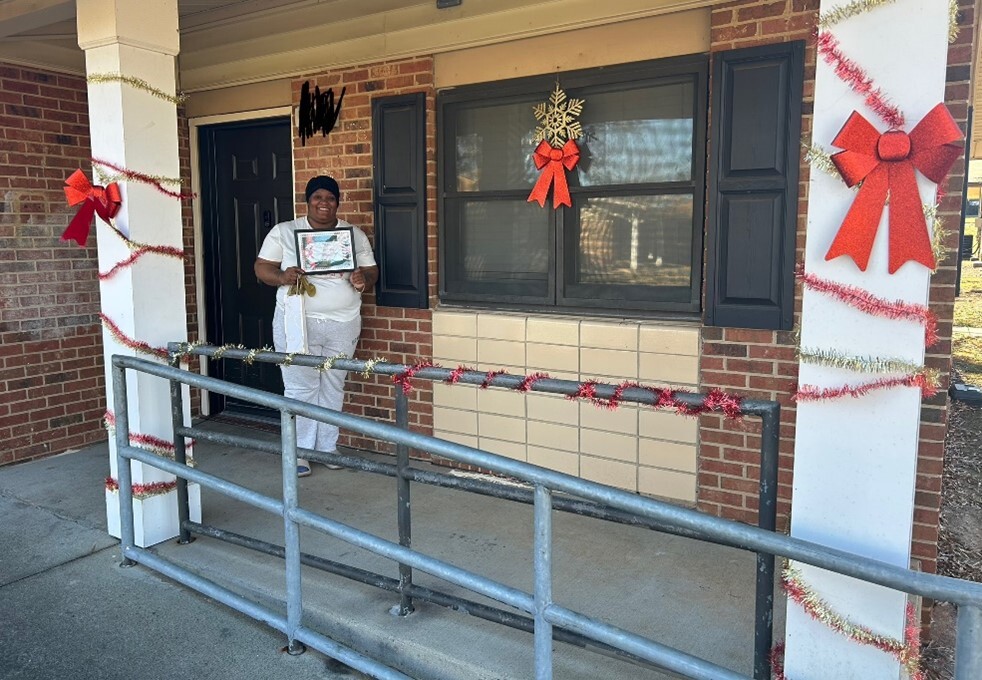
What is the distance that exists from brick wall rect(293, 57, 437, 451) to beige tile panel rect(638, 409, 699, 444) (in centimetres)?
148

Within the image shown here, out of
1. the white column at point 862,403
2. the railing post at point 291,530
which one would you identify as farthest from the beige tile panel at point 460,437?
the white column at point 862,403

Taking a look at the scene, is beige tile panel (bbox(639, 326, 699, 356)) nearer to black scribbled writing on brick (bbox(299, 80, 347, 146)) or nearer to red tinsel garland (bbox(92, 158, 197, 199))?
red tinsel garland (bbox(92, 158, 197, 199))

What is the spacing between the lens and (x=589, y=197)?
4.52 meters

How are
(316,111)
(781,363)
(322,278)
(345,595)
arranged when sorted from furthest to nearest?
(316,111), (322,278), (781,363), (345,595)

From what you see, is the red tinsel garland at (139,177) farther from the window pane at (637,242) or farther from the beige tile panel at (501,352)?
the window pane at (637,242)

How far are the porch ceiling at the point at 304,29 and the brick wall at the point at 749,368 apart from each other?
0.78 ft

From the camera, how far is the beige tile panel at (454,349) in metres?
4.95

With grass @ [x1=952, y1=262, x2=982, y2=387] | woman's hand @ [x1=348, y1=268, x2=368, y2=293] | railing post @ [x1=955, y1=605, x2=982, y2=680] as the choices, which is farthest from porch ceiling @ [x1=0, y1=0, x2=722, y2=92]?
grass @ [x1=952, y1=262, x2=982, y2=387]

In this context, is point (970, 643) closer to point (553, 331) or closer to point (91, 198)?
point (553, 331)

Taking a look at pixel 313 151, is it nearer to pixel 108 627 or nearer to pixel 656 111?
pixel 656 111

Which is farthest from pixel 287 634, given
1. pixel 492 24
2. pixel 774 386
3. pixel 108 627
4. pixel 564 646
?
pixel 492 24

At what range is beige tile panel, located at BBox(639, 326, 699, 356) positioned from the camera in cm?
416

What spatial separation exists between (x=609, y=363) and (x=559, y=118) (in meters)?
1.42

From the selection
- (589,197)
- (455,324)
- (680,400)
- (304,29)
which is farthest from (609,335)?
(304,29)
